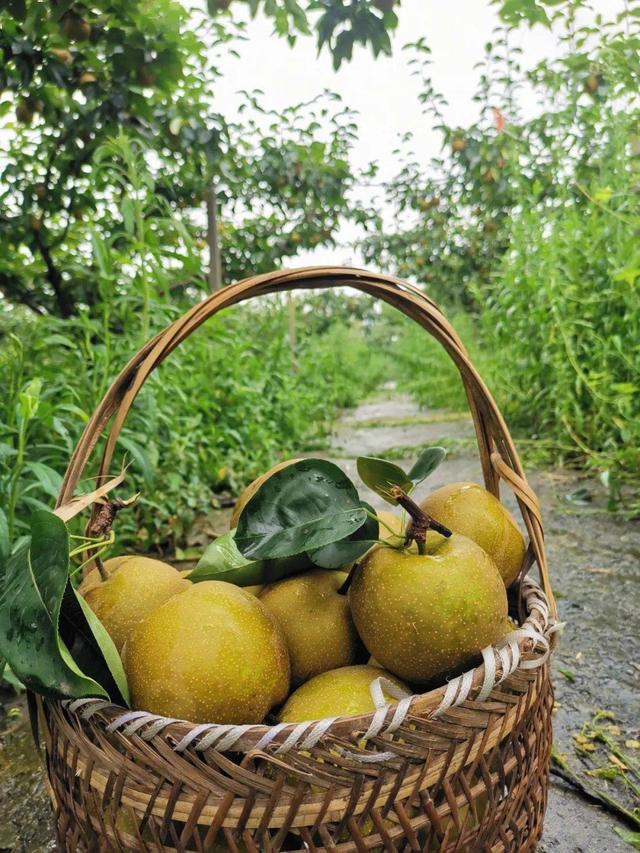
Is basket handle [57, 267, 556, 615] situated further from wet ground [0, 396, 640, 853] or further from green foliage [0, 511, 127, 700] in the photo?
wet ground [0, 396, 640, 853]

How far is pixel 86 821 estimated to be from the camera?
2.46 ft

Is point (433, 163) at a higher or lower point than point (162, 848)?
higher

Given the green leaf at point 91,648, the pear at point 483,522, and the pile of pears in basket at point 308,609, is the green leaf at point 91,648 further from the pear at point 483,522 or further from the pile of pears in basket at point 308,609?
the pear at point 483,522

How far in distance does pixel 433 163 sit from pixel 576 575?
859 cm

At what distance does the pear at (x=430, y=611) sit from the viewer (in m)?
0.83

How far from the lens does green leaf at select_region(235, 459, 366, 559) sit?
2.91 ft

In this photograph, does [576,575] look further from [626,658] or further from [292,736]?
[292,736]

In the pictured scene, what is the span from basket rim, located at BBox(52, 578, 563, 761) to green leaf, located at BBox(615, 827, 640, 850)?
48 cm

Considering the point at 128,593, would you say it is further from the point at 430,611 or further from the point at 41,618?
the point at 430,611

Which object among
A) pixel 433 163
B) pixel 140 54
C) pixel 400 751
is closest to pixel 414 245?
pixel 433 163

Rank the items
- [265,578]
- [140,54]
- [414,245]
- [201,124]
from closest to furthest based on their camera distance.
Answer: [265,578] < [140,54] < [201,124] < [414,245]

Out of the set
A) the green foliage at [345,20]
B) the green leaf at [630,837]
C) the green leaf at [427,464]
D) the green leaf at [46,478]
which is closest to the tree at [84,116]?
the green foliage at [345,20]

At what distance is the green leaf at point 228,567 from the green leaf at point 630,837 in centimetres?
71

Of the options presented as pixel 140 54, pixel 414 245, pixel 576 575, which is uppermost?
pixel 414 245
